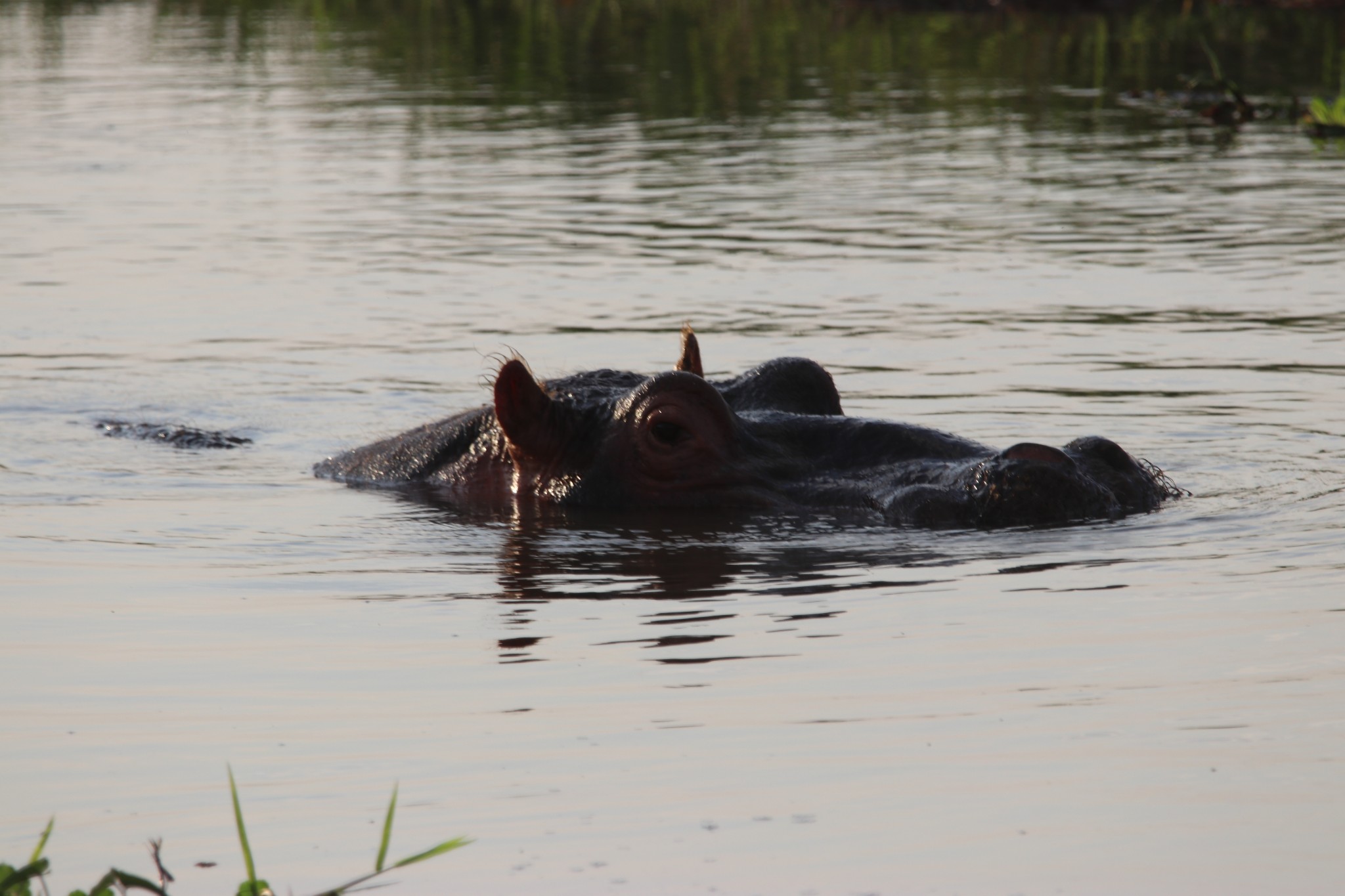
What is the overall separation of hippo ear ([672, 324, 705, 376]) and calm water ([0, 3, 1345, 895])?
0.78 metres

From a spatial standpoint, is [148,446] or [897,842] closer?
[897,842]

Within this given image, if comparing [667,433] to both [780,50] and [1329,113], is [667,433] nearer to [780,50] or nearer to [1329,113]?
[1329,113]

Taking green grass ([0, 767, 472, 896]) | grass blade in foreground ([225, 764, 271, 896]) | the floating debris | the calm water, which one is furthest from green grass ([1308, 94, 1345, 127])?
grass blade in foreground ([225, 764, 271, 896])

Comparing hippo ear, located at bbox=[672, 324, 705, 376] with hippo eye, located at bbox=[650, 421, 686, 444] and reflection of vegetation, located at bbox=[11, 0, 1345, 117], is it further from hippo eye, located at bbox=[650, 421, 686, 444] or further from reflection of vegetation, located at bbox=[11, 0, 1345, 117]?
reflection of vegetation, located at bbox=[11, 0, 1345, 117]

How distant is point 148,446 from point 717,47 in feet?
66.5

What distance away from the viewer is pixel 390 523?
→ 7.83 m

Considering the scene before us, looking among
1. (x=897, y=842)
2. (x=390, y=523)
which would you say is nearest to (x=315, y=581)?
(x=390, y=523)

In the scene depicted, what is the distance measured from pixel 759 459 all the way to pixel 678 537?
429 millimetres

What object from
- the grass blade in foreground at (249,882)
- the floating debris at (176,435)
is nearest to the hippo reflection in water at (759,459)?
the floating debris at (176,435)

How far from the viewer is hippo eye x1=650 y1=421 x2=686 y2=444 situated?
742 centimetres

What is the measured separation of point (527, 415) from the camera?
25.2 ft

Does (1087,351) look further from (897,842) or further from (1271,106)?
(1271,106)

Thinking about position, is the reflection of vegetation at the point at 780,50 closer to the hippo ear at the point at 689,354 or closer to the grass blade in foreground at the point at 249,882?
the hippo ear at the point at 689,354

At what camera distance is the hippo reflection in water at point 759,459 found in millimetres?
6855
